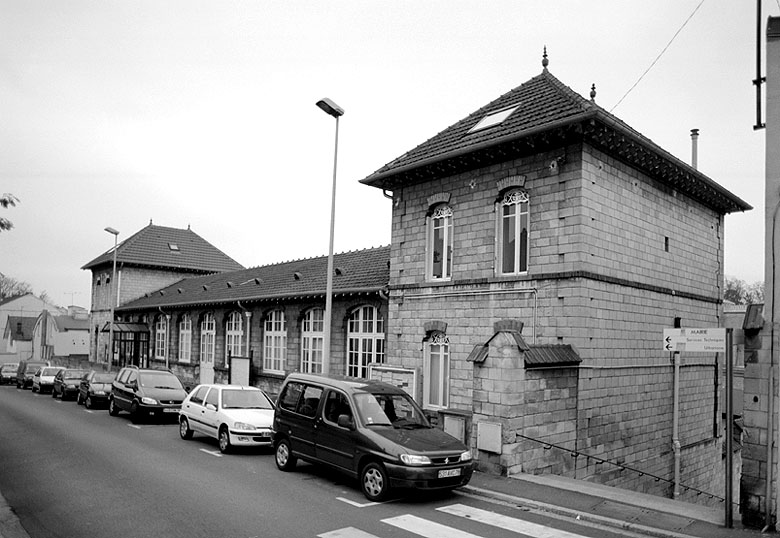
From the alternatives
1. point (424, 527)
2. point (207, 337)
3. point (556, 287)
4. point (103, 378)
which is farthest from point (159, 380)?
point (424, 527)

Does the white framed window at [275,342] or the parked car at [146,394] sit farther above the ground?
the white framed window at [275,342]

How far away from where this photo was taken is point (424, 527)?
837cm

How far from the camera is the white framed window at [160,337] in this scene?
35.5m

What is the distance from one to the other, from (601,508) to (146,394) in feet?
47.3

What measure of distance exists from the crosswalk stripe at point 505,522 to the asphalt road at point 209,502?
0.01 metres

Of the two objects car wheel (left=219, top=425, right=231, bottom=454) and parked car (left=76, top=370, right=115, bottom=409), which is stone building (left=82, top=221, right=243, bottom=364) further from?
car wheel (left=219, top=425, right=231, bottom=454)

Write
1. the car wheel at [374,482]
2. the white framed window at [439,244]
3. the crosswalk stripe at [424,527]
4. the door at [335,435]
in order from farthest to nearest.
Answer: the white framed window at [439,244] → the door at [335,435] → the car wheel at [374,482] → the crosswalk stripe at [424,527]

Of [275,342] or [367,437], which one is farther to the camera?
[275,342]

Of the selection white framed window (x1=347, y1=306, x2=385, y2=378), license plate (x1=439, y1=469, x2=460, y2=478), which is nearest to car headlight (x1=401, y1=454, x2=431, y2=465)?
license plate (x1=439, y1=469, x2=460, y2=478)

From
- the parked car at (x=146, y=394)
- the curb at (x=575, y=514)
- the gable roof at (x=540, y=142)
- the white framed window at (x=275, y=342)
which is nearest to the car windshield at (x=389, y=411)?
the curb at (x=575, y=514)

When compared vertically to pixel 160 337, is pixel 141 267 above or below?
above

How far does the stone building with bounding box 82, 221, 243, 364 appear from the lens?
4212cm

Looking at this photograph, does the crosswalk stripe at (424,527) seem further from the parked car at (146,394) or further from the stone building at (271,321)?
the parked car at (146,394)

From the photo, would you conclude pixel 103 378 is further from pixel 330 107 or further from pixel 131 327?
pixel 330 107
